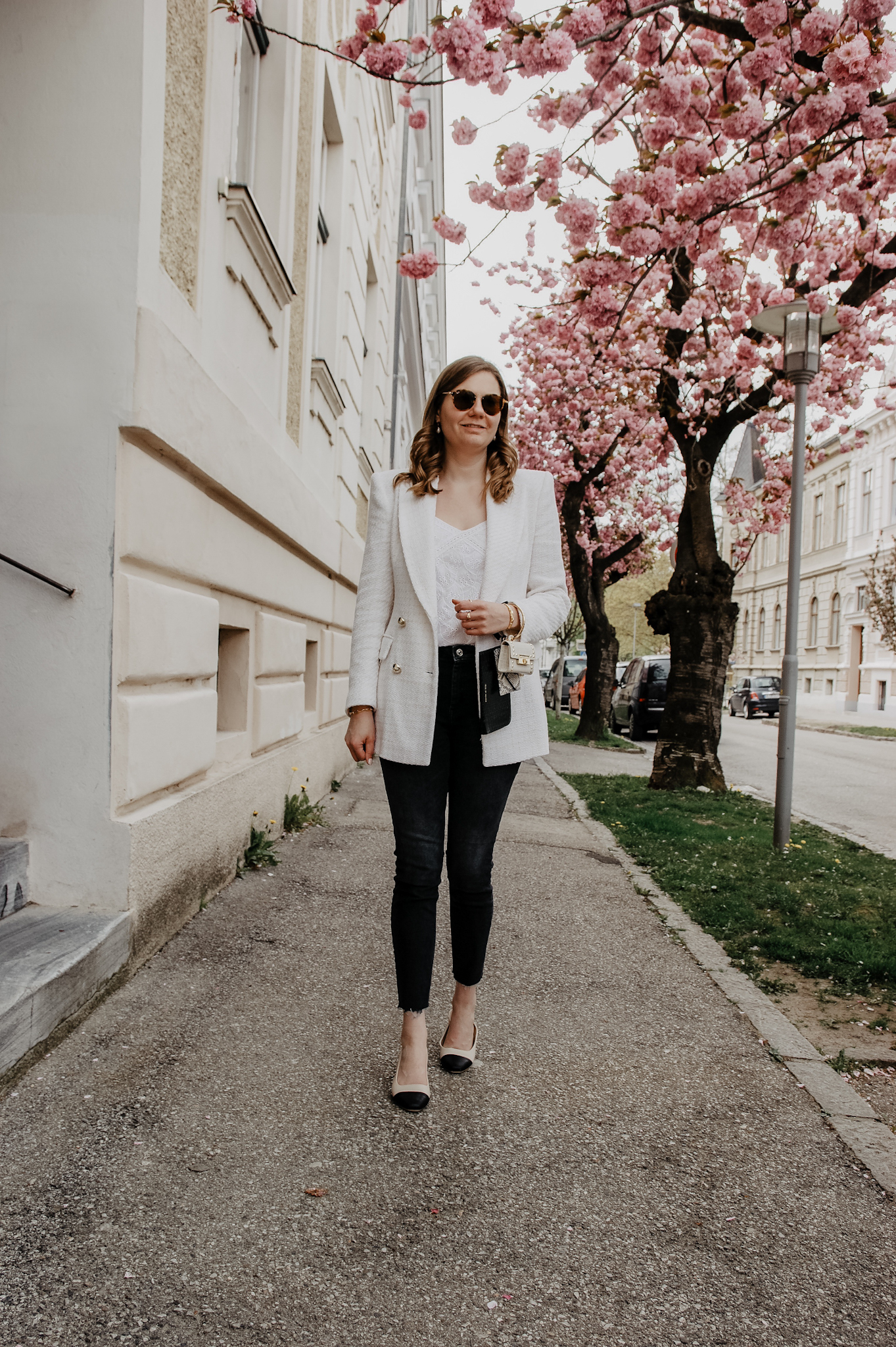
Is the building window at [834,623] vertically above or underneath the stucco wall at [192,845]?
above

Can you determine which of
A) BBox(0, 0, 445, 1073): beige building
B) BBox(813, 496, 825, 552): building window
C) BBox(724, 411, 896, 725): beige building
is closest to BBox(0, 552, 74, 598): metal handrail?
BBox(0, 0, 445, 1073): beige building

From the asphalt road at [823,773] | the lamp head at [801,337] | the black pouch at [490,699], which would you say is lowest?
the asphalt road at [823,773]

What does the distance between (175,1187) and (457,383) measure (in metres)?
2.18

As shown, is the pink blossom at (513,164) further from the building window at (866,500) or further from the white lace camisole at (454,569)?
the building window at (866,500)

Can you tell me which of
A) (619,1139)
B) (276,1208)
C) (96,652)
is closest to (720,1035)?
(619,1139)

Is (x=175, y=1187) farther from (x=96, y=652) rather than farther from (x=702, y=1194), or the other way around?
(x=96, y=652)

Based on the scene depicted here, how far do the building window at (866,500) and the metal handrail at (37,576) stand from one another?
4245 centimetres

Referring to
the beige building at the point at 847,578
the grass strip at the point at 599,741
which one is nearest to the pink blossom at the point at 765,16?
the grass strip at the point at 599,741

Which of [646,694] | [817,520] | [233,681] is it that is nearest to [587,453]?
[646,694]

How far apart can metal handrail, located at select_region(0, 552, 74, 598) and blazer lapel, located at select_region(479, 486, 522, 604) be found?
1.41m

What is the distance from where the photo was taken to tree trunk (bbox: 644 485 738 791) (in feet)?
34.3

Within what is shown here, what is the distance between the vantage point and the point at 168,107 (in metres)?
3.76

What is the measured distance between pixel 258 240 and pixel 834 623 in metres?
43.3

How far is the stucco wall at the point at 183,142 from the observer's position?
378cm
